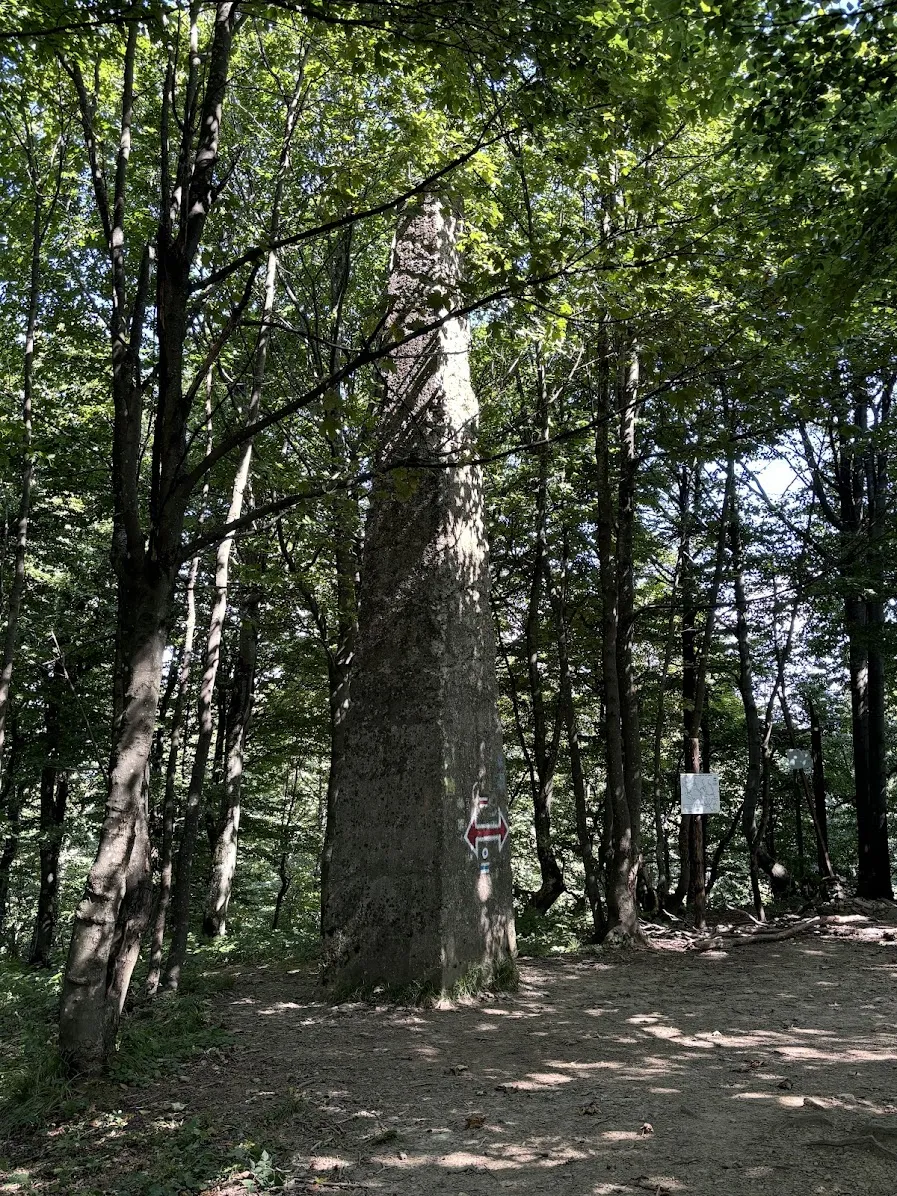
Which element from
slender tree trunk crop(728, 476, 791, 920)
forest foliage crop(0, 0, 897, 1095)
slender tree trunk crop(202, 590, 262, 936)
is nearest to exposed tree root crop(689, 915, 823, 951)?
forest foliage crop(0, 0, 897, 1095)

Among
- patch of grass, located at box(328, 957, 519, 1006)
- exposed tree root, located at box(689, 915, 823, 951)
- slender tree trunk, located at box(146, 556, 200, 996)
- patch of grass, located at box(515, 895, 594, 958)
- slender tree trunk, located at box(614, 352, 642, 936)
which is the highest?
slender tree trunk, located at box(614, 352, 642, 936)

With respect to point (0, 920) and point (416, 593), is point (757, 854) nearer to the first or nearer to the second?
point (416, 593)

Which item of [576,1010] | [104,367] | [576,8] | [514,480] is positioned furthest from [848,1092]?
[104,367]

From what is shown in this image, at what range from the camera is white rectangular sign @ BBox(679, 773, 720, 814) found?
871cm

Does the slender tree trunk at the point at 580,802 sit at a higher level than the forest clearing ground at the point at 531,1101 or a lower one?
higher

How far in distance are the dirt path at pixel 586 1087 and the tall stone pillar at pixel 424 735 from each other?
577 mm

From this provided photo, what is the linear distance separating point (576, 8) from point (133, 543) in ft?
12.5

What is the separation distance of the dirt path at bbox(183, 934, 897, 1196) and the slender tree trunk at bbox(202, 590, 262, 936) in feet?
20.4

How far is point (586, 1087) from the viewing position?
4598 mm

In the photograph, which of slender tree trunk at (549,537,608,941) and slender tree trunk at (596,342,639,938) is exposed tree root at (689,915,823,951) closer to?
slender tree trunk at (596,342,639,938)

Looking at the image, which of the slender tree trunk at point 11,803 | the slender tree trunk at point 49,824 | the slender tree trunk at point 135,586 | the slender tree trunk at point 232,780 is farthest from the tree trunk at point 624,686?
the slender tree trunk at point 11,803

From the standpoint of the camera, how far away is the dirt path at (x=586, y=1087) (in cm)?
349

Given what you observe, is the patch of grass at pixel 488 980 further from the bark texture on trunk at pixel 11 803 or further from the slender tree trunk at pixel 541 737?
the bark texture on trunk at pixel 11 803

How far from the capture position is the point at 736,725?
16.9 metres
